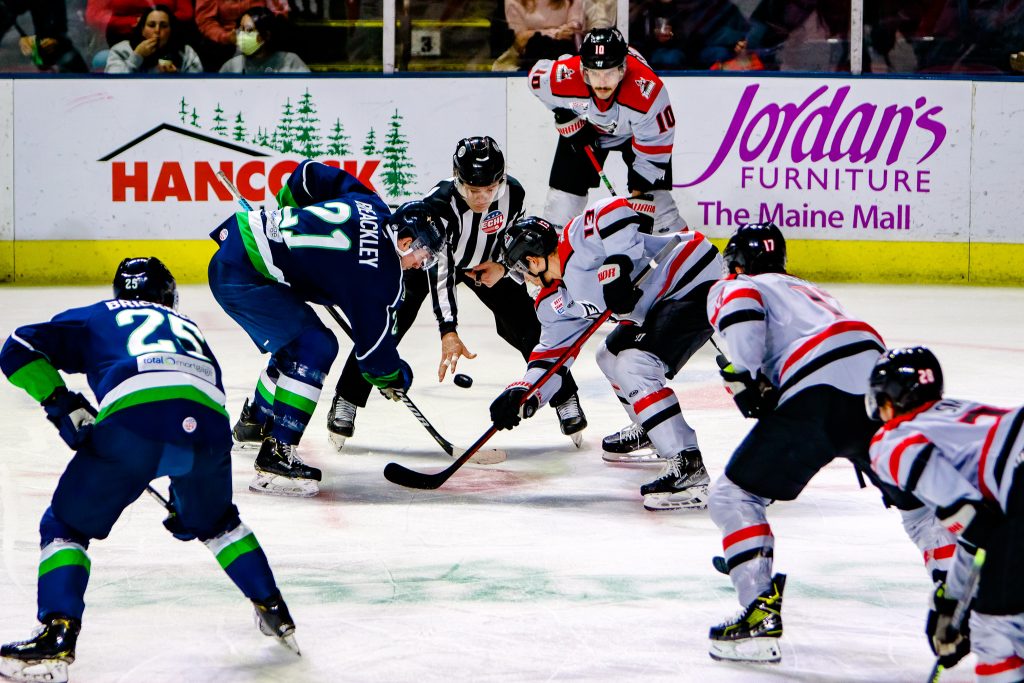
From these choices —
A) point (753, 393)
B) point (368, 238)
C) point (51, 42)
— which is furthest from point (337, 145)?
point (753, 393)

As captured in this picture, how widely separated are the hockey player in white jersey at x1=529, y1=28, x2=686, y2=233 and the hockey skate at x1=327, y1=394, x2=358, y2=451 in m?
2.07

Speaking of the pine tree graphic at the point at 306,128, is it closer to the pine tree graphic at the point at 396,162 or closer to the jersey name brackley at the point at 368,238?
the pine tree graphic at the point at 396,162

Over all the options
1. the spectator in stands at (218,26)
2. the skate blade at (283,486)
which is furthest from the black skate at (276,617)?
the spectator in stands at (218,26)

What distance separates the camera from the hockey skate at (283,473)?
4.26m

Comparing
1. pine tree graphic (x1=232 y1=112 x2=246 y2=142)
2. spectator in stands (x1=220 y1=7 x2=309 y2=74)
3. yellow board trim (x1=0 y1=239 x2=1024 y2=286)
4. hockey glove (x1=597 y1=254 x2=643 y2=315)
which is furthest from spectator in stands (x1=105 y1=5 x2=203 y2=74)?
hockey glove (x1=597 y1=254 x2=643 y2=315)

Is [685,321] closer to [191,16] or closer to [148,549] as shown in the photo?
[148,549]

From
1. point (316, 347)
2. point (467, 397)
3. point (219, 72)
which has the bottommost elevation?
point (467, 397)

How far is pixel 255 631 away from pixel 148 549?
2.42 ft

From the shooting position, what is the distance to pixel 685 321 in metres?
4.18

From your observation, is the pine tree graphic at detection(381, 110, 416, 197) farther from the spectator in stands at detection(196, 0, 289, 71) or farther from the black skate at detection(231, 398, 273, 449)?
the black skate at detection(231, 398, 273, 449)

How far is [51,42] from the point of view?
8672 mm

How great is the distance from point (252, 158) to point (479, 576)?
18.7 feet

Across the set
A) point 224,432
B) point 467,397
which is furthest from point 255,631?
point 467,397

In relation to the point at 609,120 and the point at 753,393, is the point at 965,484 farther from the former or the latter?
the point at 609,120
